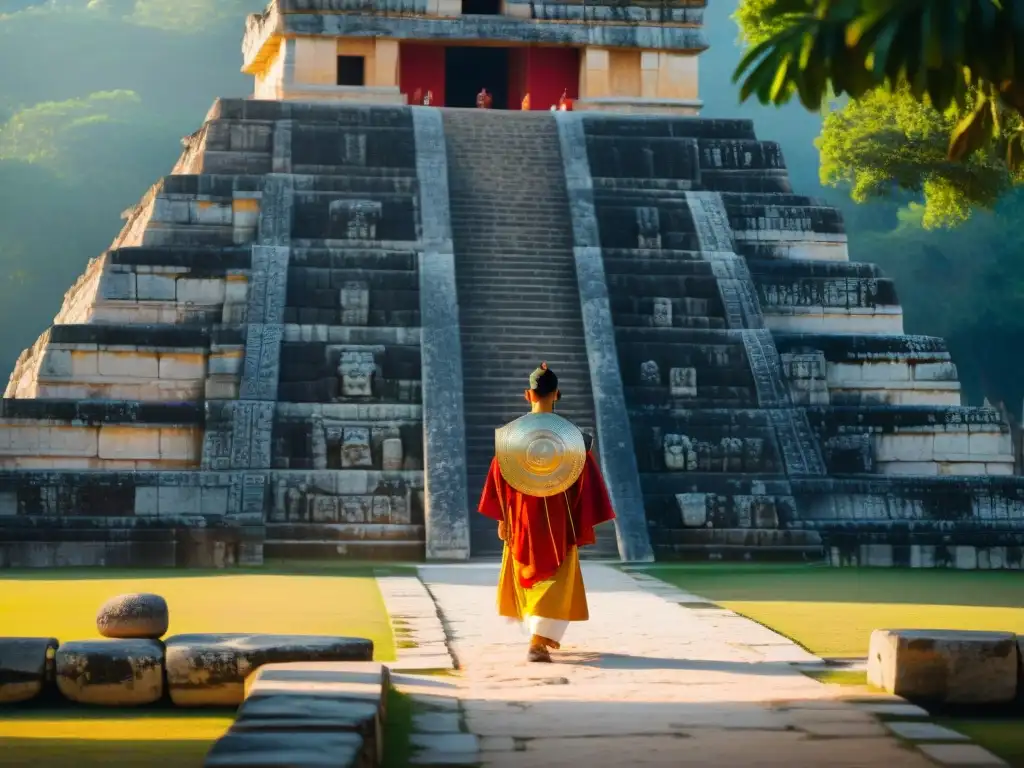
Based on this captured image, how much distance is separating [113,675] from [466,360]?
11.9 metres

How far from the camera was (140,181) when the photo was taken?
2154 inches

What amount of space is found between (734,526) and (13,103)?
53.3 meters

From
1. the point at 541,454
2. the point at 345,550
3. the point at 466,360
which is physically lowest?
the point at 345,550

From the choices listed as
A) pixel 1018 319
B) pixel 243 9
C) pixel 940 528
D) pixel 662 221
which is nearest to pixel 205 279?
pixel 662 221

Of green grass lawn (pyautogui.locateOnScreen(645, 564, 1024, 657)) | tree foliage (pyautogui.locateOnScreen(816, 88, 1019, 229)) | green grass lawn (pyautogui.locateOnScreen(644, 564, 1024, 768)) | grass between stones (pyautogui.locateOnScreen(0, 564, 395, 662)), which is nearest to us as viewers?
green grass lawn (pyautogui.locateOnScreen(644, 564, 1024, 768))

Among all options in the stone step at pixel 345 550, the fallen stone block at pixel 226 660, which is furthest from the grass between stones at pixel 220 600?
the fallen stone block at pixel 226 660

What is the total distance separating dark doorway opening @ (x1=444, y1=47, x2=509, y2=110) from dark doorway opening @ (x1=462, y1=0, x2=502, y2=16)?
2.07 metres

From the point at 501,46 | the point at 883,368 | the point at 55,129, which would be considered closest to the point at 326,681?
the point at 883,368

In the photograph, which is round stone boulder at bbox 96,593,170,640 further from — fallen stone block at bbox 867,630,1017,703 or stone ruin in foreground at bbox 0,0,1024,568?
stone ruin in foreground at bbox 0,0,1024,568

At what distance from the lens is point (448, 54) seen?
109ft

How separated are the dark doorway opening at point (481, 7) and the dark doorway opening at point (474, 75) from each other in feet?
6.78

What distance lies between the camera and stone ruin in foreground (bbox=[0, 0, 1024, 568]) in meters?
17.6

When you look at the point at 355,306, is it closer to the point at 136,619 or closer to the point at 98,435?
the point at 98,435

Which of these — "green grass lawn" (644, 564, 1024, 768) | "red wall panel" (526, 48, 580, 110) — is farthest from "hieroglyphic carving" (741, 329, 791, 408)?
"red wall panel" (526, 48, 580, 110)
